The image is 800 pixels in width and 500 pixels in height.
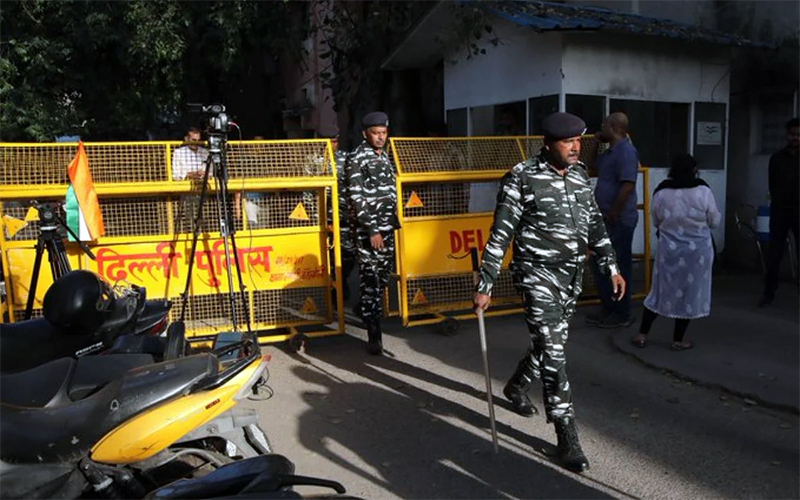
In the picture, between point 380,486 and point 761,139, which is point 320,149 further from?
point 761,139

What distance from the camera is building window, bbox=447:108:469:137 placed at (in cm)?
1091

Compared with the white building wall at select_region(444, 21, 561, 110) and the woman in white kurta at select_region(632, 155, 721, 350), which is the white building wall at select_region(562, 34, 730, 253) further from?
the woman in white kurta at select_region(632, 155, 721, 350)

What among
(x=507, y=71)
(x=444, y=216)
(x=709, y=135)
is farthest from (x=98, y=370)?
(x=709, y=135)

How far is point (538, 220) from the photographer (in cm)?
406

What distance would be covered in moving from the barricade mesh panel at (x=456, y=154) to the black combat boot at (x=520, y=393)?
250 centimetres

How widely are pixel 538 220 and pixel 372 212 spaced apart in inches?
88.8

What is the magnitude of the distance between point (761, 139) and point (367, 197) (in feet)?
23.3

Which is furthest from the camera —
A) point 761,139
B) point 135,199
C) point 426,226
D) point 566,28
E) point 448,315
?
point 761,139

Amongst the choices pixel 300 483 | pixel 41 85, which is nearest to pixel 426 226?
pixel 300 483

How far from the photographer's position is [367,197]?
19.8 feet

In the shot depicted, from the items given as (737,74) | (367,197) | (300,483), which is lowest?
(300,483)

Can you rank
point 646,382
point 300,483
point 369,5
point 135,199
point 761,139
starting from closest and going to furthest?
1. point 300,483
2. point 646,382
3. point 135,199
4. point 761,139
5. point 369,5

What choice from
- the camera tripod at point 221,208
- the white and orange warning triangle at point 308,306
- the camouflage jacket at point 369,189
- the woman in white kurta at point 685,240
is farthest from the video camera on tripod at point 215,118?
the woman in white kurta at point 685,240

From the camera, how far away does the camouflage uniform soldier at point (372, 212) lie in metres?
6.01
